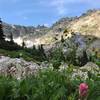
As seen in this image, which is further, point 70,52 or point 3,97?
point 70,52

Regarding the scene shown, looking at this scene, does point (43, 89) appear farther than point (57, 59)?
No

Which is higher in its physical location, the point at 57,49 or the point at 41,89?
the point at 57,49

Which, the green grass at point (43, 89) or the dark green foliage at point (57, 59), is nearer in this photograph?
the green grass at point (43, 89)

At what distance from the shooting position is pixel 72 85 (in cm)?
898

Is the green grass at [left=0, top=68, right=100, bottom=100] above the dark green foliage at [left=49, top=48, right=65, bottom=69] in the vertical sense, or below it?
below

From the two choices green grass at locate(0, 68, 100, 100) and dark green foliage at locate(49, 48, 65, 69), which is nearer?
green grass at locate(0, 68, 100, 100)

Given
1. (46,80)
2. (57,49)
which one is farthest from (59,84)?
(57,49)

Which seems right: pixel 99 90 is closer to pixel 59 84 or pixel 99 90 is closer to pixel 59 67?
pixel 59 84

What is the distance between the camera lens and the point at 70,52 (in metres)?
11.9

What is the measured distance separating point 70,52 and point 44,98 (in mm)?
4726

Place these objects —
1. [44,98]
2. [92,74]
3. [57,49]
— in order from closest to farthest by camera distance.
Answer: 1. [44,98]
2. [92,74]
3. [57,49]

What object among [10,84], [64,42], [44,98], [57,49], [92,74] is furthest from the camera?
[64,42]

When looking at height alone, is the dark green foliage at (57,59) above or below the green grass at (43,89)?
above

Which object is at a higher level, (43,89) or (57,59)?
(57,59)
